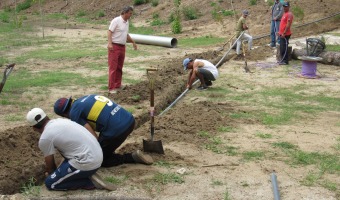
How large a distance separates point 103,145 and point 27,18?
28145mm

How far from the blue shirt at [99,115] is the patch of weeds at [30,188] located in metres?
0.94

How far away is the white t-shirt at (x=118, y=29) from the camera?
1128 cm

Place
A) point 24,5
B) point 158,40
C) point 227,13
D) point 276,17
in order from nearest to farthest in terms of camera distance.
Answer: point 276,17, point 158,40, point 227,13, point 24,5

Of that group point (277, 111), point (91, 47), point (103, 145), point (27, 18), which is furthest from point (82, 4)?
point (103, 145)

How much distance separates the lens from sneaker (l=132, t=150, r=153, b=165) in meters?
6.91

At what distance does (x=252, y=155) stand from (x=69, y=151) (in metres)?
2.85

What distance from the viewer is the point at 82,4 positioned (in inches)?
1425

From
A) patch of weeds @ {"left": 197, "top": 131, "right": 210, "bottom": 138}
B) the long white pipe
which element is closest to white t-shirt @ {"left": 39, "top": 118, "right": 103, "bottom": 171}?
patch of weeds @ {"left": 197, "top": 131, "right": 210, "bottom": 138}

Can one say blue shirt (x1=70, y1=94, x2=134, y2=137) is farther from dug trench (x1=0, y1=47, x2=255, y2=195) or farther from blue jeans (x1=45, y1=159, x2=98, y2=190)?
dug trench (x1=0, y1=47, x2=255, y2=195)

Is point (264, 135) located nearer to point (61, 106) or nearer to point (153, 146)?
point (153, 146)

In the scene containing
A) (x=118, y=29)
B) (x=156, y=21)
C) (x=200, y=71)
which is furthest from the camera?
(x=156, y=21)

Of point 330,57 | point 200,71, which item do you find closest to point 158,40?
point 330,57

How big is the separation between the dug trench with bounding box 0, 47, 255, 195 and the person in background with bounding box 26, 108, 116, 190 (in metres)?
0.57

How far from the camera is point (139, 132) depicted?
856cm
